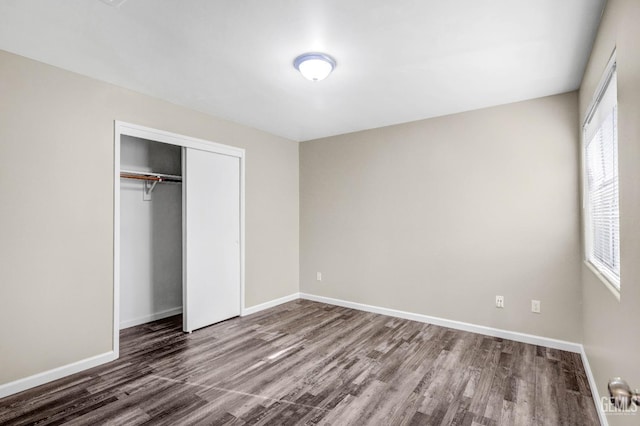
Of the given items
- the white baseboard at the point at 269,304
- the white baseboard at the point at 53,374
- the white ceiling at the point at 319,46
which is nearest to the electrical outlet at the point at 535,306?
the white ceiling at the point at 319,46

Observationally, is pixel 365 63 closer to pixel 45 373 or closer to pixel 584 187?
pixel 584 187

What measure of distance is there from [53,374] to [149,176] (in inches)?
84.9

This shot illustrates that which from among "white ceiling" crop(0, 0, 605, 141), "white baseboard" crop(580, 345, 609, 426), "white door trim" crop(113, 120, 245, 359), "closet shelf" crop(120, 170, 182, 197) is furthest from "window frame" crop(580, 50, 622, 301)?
"closet shelf" crop(120, 170, 182, 197)

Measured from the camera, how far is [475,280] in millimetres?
3621

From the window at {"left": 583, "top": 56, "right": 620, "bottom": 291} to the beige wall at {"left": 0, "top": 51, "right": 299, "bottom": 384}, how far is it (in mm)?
3729

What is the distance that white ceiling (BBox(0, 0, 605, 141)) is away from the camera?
1.90m

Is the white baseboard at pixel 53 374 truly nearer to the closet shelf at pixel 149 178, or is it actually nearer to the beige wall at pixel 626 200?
the closet shelf at pixel 149 178

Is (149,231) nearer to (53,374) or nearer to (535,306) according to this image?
(53,374)

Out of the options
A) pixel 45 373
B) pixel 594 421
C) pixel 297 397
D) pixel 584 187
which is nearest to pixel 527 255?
pixel 584 187

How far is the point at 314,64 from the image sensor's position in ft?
8.05

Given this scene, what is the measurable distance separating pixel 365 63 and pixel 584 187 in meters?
2.23

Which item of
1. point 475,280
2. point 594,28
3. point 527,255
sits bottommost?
point 475,280

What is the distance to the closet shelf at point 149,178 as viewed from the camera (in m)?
3.70

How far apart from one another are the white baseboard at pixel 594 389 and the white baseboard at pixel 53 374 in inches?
148
